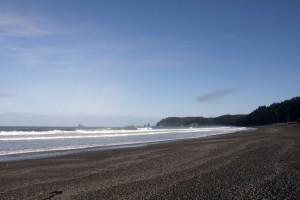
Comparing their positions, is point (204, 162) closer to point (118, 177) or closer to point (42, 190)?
point (118, 177)

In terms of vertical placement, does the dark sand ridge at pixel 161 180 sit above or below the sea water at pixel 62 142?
below

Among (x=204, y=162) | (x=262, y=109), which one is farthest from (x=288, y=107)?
(x=204, y=162)

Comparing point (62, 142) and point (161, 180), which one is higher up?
point (62, 142)

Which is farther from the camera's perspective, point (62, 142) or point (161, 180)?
point (62, 142)

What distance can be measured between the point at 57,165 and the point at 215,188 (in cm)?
1060

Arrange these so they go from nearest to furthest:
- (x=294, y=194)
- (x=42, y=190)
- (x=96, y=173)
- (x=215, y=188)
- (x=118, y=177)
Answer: (x=294, y=194) → (x=215, y=188) → (x=42, y=190) → (x=118, y=177) → (x=96, y=173)

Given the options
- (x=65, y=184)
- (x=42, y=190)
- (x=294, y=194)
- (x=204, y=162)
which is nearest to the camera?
(x=294, y=194)

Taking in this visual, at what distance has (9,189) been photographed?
483 inches

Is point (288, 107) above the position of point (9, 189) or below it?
above

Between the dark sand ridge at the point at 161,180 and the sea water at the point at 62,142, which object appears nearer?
the dark sand ridge at the point at 161,180

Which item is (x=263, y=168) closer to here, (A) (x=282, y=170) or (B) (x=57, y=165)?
(A) (x=282, y=170)

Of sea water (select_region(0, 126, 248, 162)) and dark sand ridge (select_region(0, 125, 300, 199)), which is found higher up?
sea water (select_region(0, 126, 248, 162))

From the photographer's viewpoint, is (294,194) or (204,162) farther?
(204,162)

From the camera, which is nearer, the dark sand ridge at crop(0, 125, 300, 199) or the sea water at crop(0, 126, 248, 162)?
the dark sand ridge at crop(0, 125, 300, 199)
